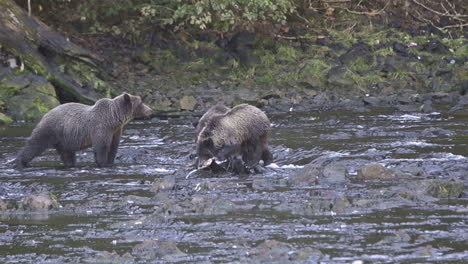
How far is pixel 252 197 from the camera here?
456 inches

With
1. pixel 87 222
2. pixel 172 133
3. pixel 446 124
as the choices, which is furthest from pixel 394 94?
pixel 87 222

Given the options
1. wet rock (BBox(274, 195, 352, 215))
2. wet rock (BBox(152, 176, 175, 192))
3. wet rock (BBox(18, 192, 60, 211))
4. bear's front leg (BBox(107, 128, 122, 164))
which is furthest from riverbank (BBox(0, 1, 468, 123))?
wet rock (BBox(274, 195, 352, 215))

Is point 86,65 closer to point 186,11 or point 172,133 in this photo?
point 186,11

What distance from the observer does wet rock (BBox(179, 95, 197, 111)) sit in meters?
21.5

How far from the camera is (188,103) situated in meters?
21.6

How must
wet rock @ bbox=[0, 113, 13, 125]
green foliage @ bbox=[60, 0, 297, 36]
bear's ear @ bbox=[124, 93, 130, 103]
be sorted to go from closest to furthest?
1. bear's ear @ bbox=[124, 93, 130, 103]
2. wet rock @ bbox=[0, 113, 13, 125]
3. green foliage @ bbox=[60, 0, 297, 36]

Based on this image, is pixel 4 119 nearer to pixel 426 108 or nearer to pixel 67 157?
pixel 67 157

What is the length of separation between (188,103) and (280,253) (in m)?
13.3

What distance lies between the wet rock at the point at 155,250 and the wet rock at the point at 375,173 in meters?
4.20

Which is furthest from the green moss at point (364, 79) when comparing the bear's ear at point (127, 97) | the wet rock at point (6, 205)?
the wet rock at point (6, 205)

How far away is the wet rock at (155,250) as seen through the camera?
862cm

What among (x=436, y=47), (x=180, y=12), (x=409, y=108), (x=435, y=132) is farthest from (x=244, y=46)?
(x=435, y=132)

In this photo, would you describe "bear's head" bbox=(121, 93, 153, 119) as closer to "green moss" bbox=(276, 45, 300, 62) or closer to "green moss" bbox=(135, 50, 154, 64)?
"green moss" bbox=(135, 50, 154, 64)

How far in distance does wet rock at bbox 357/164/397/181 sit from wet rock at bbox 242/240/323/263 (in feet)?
12.6
